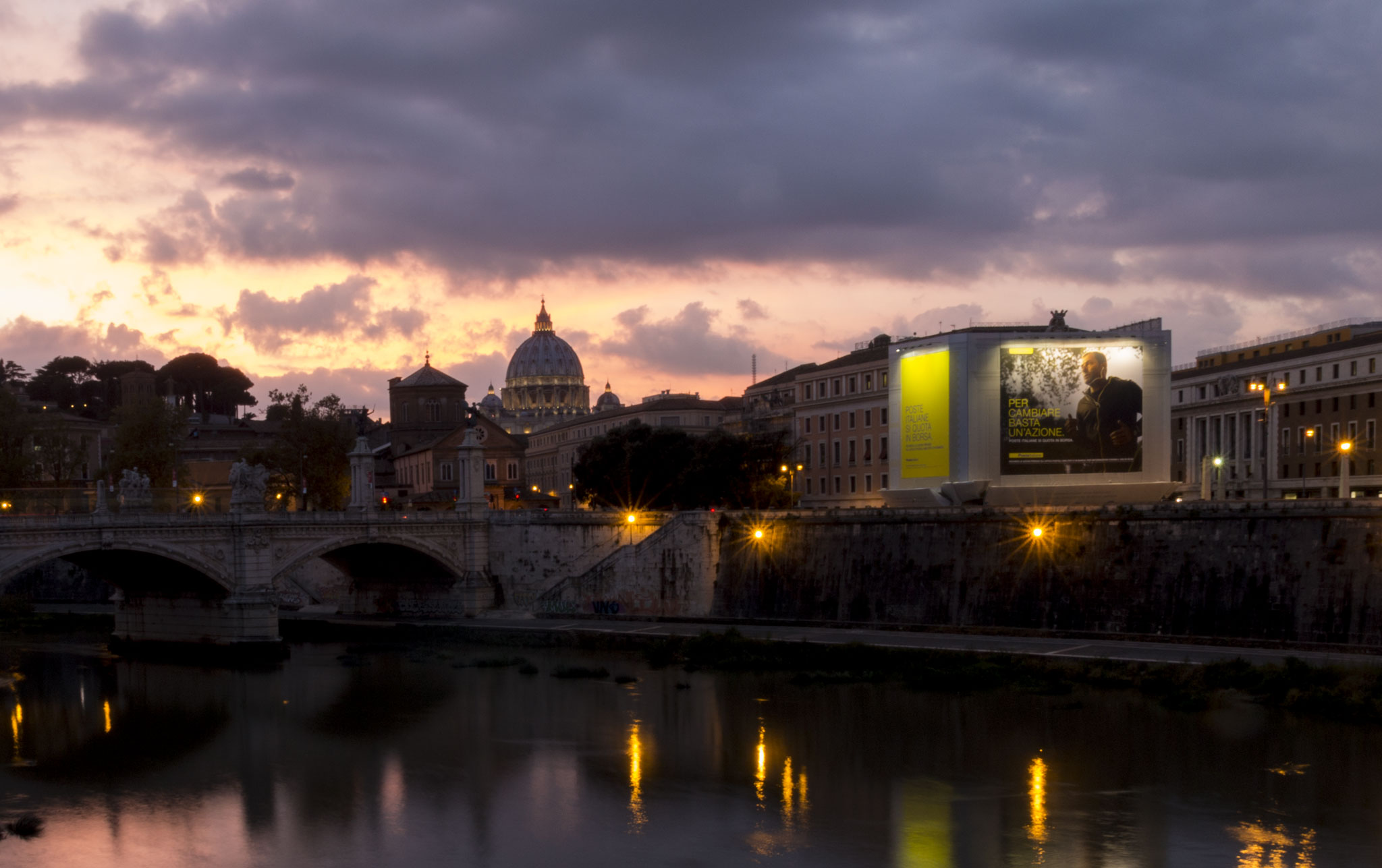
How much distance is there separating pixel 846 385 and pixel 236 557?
4188cm

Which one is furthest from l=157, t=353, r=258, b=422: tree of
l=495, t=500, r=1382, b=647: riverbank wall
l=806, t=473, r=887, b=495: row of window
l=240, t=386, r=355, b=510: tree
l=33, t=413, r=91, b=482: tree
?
l=495, t=500, r=1382, b=647: riverbank wall

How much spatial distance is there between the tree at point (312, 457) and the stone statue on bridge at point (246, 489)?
84.8ft

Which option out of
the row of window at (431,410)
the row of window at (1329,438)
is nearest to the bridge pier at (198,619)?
the row of window at (1329,438)

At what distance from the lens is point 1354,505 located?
1663 inches

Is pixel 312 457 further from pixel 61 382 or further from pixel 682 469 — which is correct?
pixel 61 382

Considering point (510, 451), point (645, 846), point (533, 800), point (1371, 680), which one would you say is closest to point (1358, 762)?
point (1371, 680)

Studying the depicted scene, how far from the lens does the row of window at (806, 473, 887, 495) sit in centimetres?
8369

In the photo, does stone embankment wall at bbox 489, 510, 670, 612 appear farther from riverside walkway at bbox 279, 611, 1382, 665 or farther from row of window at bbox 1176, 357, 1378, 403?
row of window at bbox 1176, 357, 1378, 403

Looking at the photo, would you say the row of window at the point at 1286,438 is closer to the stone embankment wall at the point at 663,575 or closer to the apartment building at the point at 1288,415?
the apartment building at the point at 1288,415

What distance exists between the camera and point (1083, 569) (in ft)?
157

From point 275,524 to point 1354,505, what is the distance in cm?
3920

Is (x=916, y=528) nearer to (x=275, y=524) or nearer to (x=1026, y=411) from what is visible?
(x=1026, y=411)

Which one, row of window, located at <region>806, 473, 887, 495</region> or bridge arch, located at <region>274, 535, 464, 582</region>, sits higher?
row of window, located at <region>806, 473, 887, 495</region>

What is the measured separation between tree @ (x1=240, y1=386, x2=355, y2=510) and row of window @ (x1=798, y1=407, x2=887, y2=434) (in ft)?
93.3
